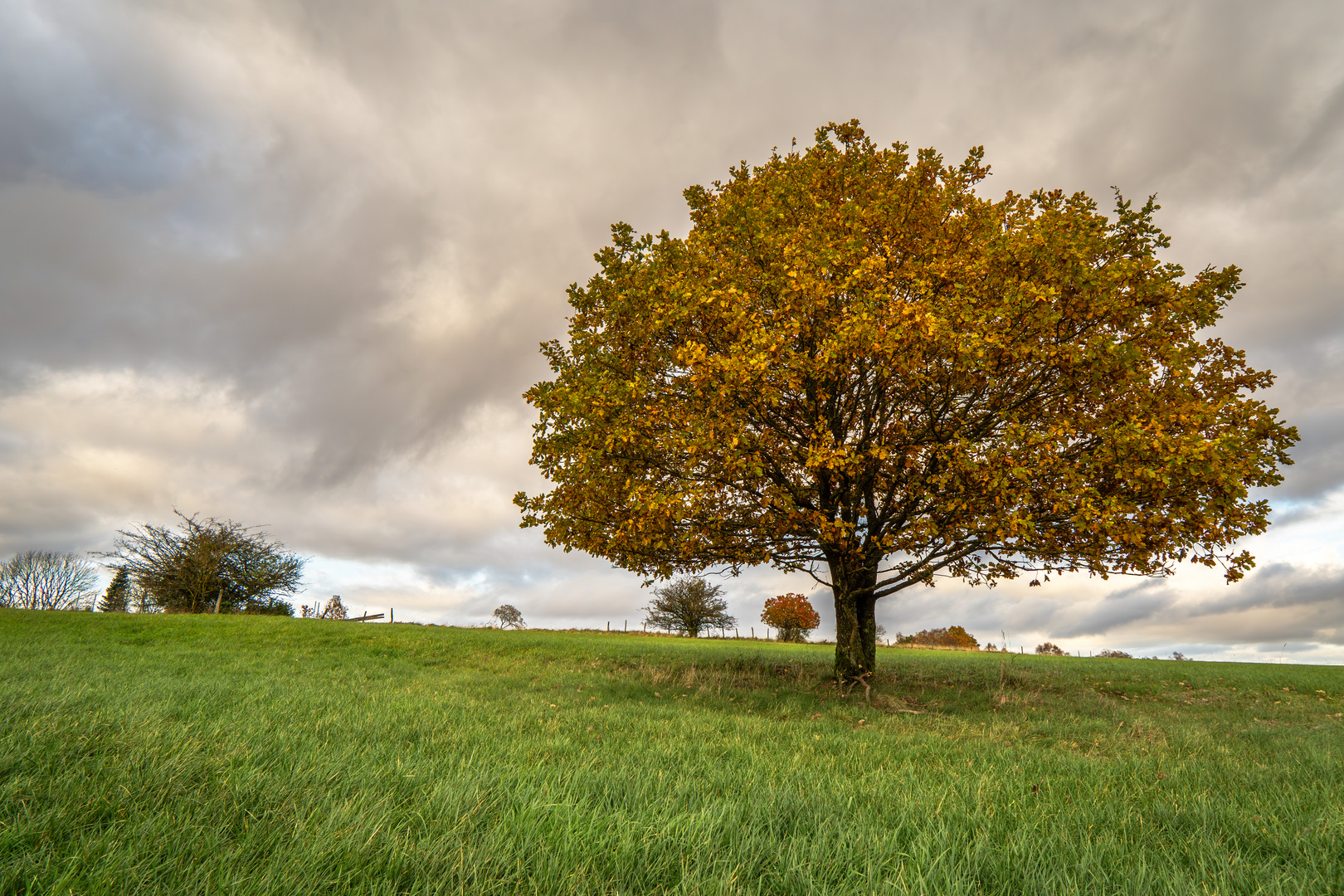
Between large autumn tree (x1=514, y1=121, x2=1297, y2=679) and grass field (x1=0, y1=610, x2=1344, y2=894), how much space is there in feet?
12.6

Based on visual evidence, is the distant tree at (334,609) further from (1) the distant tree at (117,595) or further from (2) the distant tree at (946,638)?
(2) the distant tree at (946,638)

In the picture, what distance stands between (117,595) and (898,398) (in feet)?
226

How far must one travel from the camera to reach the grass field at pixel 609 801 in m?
2.81

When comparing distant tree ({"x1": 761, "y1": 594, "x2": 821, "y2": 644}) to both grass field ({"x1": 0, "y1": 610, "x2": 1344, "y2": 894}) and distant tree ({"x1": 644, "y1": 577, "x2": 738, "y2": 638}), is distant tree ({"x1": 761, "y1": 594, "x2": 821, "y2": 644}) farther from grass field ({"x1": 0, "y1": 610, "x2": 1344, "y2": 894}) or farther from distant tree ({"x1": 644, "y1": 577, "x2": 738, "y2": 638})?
grass field ({"x1": 0, "y1": 610, "x2": 1344, "y2": 894})

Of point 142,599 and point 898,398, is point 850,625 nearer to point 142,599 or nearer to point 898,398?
point 898,398

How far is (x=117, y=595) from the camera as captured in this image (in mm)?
52406

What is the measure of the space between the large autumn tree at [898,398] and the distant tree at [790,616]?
5200cm

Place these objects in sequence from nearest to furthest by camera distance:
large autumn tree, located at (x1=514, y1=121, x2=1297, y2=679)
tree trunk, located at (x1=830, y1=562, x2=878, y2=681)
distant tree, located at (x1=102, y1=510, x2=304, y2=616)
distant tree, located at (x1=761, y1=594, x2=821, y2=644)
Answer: large autumn tree, located at (x1=514, y1=121, x2=1297, y2=679) → tree trunk, located at (x1=830, y1=562, x2=878, y2=681) → distant tree, located at (x1=102, y1=510, x2=304, y2=616) → distant tree, located at (x1=761, y1=594, x2=821, y2=644)

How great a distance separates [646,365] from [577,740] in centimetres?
903

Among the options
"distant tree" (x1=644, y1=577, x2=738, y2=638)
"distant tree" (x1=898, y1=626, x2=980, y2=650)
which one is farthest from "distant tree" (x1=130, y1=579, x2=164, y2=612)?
"distant tree" (x1=898, y1=626, x2=980, y2=650)

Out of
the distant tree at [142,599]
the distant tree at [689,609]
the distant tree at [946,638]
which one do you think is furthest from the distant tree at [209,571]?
the distant tree at [946,638]

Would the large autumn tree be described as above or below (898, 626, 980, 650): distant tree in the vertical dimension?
above

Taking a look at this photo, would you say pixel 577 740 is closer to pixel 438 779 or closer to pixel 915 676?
pixel 438 779

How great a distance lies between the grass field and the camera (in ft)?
9.23
